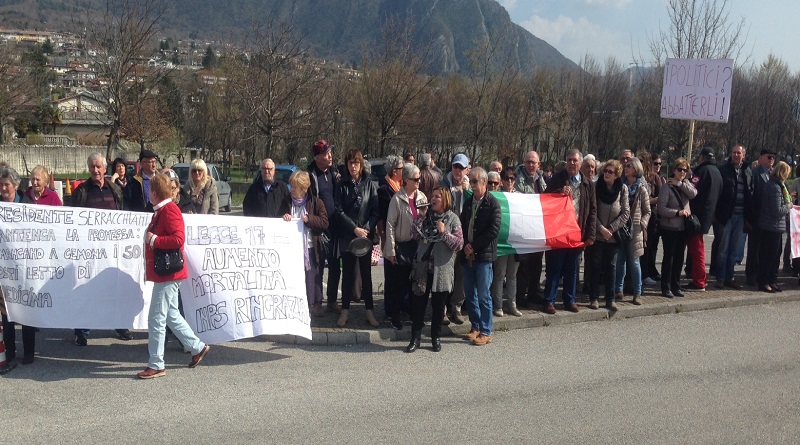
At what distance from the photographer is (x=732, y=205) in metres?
10.4

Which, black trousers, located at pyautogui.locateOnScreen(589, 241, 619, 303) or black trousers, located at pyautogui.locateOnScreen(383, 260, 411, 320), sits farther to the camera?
black trousers, located at pyautogui.locateOnScreen(589, 241, 619, 303)

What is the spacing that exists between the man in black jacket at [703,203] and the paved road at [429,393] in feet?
7.11

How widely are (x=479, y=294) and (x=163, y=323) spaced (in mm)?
3405

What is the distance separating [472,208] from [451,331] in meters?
1.54

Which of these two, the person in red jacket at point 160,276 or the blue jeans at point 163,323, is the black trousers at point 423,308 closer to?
the blue jeans at point 163,323

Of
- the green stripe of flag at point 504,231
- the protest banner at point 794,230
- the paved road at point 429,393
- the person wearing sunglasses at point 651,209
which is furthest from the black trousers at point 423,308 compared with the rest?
the protest banner at point 794,230

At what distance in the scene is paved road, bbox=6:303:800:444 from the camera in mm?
5234

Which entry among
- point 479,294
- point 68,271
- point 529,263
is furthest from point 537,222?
point 68,271

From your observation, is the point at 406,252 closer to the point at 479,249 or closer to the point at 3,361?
the point at 479,249

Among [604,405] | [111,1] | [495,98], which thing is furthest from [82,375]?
[495,98]

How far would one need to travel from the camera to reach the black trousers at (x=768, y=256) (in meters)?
10.3

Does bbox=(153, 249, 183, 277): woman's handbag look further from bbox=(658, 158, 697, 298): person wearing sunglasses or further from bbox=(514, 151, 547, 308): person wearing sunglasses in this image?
bbox=(658, 158, 697, 298): person wearing sunglasses

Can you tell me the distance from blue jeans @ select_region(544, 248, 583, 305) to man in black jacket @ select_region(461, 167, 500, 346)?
1475 mm

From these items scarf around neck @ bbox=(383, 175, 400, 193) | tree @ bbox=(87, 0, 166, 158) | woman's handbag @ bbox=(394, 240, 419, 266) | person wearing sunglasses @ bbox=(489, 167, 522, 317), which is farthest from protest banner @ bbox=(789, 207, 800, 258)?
tree @ bbox=(87, 0, 166, 158)
